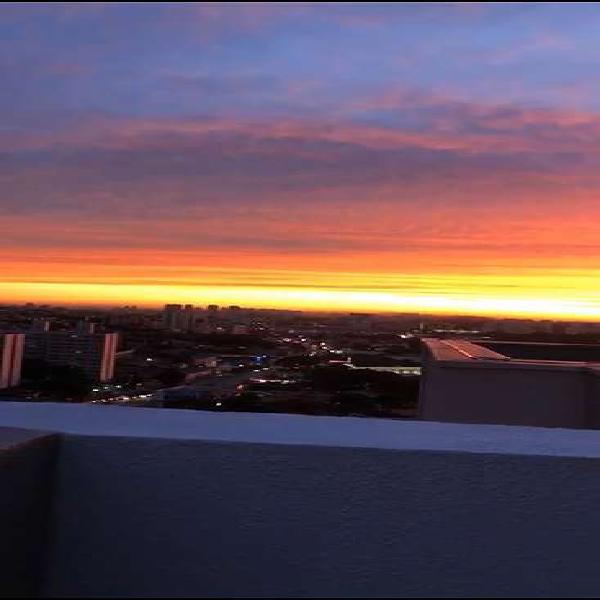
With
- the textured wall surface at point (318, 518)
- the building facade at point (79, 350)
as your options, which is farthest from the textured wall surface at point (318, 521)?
the building facade at point (79, 350)

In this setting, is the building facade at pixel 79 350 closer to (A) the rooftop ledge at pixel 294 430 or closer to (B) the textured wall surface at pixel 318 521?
(A) the rooftop ledge at pixel 294 430

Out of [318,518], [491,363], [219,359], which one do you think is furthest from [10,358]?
[491,363]

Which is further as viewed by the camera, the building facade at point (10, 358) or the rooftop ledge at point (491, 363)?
the rooftop ledge at point (491, 363)

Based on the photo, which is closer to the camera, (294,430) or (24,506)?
(24,506)

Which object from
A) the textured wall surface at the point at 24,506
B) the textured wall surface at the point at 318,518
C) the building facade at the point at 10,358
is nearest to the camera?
the textured wall surface at the point at 24,506

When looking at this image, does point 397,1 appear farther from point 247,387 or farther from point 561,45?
point 247,387

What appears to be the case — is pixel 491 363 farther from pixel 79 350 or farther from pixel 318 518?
pixel 318 518
